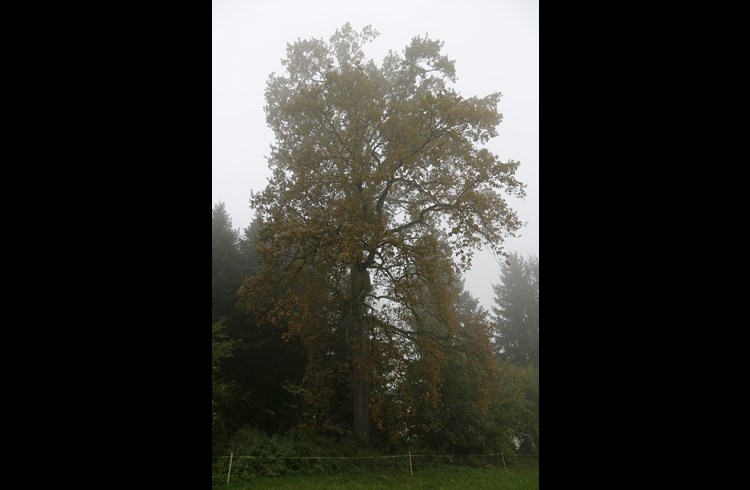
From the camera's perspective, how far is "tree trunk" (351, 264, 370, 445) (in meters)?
10.1

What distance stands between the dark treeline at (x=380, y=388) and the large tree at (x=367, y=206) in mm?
442

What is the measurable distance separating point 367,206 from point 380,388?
13.2ft

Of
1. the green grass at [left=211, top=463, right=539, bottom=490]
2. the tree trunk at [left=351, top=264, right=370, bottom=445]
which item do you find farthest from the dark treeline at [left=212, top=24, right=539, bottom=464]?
the green grass at [left=211, top=463, right=539, bottom=490]

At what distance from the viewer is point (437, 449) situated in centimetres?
1066

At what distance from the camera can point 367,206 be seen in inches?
407

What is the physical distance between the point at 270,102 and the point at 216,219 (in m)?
4.63

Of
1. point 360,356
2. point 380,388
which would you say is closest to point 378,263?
point 360,356

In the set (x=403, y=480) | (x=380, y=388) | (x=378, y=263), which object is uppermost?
(x=378, y=263)

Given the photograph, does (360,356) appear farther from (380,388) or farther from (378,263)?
(378,263)

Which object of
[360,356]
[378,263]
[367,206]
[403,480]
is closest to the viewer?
[403,480]

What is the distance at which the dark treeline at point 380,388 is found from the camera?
10156 millimetres

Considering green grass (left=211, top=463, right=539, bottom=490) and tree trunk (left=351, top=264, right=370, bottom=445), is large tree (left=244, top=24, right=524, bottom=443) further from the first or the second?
green grass (left=211, top=463, right=539, bottom=490)

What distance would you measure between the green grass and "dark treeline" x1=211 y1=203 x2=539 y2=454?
83 cm
